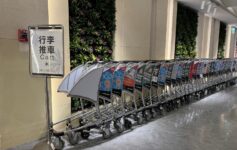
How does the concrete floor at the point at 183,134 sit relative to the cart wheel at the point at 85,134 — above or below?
below

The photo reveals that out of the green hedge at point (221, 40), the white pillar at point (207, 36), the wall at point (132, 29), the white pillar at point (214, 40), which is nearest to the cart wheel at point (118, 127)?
the wall at point (132, 29)

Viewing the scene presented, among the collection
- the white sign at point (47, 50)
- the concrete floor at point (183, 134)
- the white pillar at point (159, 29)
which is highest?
the white pillar at point (159, 29)

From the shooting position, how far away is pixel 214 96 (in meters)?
7.43

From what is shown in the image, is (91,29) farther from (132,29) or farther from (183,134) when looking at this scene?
(183,134)

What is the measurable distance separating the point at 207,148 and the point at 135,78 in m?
1.61

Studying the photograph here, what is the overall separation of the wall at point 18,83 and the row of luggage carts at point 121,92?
45 centimetres

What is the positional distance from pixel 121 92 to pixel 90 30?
1658 millimetres

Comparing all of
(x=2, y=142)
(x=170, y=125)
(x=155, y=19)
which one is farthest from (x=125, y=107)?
(x=155, y=19)

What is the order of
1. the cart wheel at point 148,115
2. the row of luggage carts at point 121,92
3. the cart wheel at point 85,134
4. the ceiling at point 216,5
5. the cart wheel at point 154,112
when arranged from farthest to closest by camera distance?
the ceiling at point 216,5
the cart wheel at point 154,112
the cart wheel at point 148,115
the cart wheel at point 85,134
the row of luggage carts at point 121,92

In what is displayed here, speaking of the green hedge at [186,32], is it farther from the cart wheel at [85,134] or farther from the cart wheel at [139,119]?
the cart wheel at [85,134]

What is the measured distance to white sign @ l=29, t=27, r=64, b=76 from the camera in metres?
2.31

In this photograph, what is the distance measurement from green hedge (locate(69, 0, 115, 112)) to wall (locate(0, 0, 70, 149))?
29.9 inches

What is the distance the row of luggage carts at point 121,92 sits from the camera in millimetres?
3373

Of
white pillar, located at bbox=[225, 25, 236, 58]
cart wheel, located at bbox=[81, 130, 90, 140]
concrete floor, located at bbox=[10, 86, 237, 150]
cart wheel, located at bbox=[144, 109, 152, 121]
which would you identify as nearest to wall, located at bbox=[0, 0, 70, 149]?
concrete floor, located at bbox=[10, 86, 237, 150]
